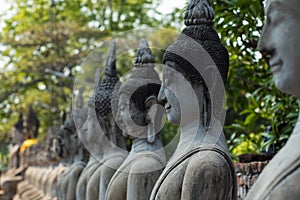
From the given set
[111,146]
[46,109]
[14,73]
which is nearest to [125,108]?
[111,146]

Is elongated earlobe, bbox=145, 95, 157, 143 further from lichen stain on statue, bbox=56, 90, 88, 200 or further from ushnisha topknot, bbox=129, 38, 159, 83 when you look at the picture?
lichen stain on statue, bbox=56, 90, 88, 200

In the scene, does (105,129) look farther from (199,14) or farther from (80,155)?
(199,14)

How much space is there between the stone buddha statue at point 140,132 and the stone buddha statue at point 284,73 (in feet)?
6.67

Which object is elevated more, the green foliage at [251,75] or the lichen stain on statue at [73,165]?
the green foliage at [251,75]

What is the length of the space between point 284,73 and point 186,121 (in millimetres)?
1333

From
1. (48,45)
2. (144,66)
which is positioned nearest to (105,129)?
(144,66)

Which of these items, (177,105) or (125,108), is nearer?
(177,105)

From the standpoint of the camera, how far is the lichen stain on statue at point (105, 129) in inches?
211

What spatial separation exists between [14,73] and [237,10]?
51.1 feet

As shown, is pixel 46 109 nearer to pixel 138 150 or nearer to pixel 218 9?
pixel 218 9

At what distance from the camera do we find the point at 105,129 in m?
5.88

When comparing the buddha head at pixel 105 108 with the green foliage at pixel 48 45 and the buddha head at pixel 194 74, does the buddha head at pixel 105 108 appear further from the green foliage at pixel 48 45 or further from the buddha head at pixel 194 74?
the green foliage at pixel 48 45

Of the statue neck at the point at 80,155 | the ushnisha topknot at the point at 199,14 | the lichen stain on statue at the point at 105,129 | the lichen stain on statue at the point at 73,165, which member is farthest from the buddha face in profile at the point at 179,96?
the statue neck at the point at 80,155

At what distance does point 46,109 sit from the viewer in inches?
955
